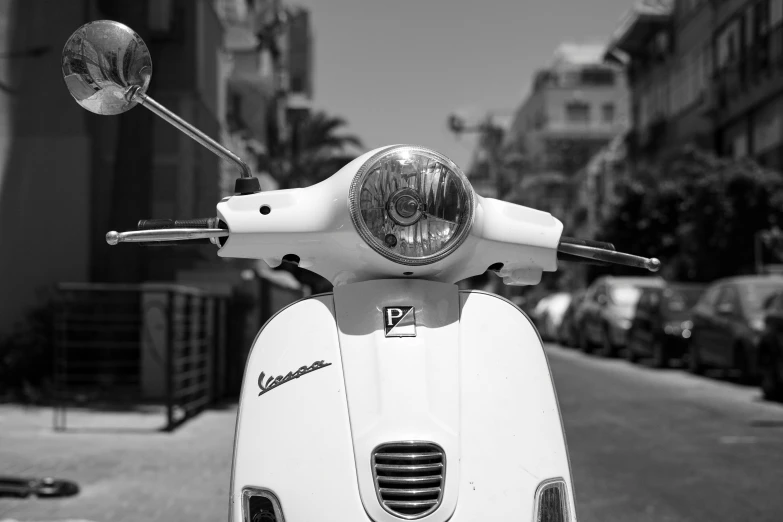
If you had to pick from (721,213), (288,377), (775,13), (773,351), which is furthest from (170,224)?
(775,13)

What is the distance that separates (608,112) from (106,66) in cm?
7161

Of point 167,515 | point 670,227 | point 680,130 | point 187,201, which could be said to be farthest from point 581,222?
point 167,515

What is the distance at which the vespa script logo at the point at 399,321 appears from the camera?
257cm

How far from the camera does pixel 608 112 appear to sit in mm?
72062

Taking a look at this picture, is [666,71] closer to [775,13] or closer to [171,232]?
[775,13]

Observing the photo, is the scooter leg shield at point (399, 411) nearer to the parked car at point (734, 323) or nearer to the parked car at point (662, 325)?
the parked car at point (734, 323)

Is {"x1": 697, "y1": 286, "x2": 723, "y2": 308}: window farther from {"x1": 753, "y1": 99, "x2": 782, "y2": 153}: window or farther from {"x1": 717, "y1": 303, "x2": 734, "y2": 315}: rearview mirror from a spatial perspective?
{"x1": 753, "y1": 99, "x2": 782, "y2": 153}: window

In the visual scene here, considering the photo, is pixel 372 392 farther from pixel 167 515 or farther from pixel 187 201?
pixel 187 201

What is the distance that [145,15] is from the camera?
1224cm

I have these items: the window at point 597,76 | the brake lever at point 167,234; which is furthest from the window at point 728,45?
the window at point 597,76

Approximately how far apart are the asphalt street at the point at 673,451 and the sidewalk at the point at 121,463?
87.6 inches

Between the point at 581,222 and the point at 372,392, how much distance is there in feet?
145

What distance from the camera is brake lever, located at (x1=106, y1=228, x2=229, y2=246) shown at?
109 inches

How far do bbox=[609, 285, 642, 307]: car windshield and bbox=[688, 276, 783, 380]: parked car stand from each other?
17.6 ft
